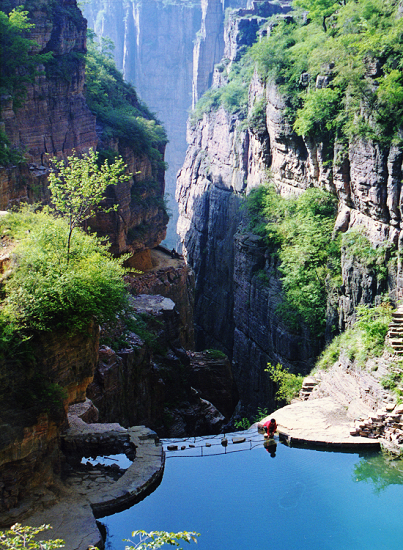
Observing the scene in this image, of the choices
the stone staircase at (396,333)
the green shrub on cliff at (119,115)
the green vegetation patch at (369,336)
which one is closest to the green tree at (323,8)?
the green shrub on cliff at (119,115)

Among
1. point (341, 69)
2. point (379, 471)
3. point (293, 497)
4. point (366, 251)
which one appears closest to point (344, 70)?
point (341, 69)

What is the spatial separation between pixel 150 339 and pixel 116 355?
3565 mm

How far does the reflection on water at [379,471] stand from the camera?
39.3ft

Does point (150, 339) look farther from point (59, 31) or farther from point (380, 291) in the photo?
point (59, 31)

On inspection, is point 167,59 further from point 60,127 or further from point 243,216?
point 60,127

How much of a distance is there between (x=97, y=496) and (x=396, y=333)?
365 inches

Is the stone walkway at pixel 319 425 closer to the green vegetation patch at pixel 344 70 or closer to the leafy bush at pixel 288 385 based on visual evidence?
the leafy bush at pixel 288 385

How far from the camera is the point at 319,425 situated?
14484 millimetres

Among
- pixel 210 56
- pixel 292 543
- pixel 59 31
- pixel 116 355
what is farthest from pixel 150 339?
pixel 210 56

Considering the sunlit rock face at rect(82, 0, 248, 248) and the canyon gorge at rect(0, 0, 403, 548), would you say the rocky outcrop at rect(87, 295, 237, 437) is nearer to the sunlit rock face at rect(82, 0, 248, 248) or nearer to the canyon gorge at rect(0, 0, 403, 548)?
the canyon gorge at rect(0, 0, 403, 548)

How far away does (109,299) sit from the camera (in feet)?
37.8

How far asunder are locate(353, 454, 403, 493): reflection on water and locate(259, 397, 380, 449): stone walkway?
46cm

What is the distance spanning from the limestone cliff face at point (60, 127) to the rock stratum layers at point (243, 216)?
672 centimetres

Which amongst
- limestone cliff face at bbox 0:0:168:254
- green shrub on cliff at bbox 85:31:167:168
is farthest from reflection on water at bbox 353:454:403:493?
green shrub on cliff at bbox 85:31:167:168
